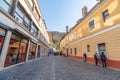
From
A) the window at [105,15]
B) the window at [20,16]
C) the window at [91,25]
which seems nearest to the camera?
the window at [105,15]

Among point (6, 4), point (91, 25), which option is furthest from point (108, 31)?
point (6, 4)

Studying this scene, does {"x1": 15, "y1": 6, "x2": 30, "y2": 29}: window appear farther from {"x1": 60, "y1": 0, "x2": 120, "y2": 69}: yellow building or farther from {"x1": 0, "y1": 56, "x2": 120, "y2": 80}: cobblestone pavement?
{"x1": 60, "y1": 0, "x2": 120, "y2": 69}: yellow building

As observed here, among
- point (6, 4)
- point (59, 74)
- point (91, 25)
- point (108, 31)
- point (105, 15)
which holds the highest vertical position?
point (105, 15)

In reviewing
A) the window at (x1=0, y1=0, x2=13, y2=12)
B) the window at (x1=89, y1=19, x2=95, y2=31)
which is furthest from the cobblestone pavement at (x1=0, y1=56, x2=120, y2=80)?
the window at (x1=89, y1=19, x2=95, y2=31)

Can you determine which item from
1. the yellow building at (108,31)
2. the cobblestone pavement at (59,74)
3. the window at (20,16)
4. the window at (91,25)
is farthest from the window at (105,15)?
the window at (20,16)

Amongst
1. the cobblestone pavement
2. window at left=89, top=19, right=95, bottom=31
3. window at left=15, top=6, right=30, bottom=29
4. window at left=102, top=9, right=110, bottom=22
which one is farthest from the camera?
Result: window at left=89, top=19, right=95, bottom=31

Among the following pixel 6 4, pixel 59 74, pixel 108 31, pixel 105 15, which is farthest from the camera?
pixel 105 15

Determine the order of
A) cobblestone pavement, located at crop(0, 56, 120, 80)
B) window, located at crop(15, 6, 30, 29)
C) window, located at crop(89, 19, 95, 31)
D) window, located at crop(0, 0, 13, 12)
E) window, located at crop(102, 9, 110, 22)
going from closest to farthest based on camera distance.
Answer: cobblestone pavement, located at crop(0, 56, 120, 80) → window, located at crop(0, 0, 13, 12) → window, located at crop(102, 9, 110, 22) → window, located at crop(15, 6, 30, 29) → window, located at crop(89, 19, 95, 31)

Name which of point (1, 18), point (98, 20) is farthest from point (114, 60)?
point (1, 18)

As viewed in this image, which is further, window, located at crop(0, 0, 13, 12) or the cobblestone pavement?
window, located at crop(0, 0, 13, 12)

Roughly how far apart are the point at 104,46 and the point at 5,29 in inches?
400

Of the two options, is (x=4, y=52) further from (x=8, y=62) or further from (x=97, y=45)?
(x=97, y=45)

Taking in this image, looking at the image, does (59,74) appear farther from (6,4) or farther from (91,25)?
(91,25)

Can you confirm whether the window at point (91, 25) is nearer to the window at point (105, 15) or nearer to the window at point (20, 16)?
the window at point (105, 15)
